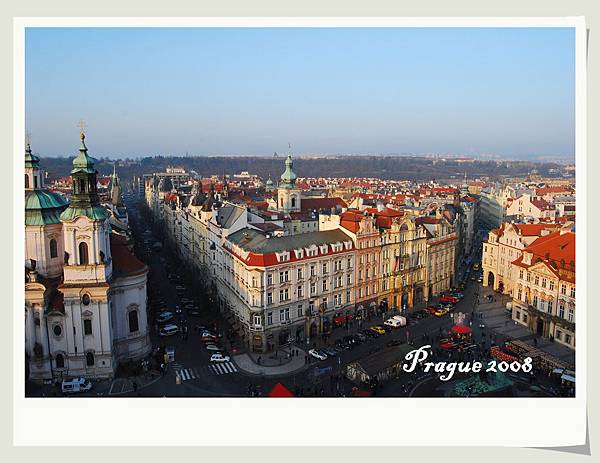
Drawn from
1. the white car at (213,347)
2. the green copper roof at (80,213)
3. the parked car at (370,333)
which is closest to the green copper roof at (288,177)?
the parked car at (370,333)

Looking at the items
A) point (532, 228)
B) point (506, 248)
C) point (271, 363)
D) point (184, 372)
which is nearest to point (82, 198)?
point (184, 372)

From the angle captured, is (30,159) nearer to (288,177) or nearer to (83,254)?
(83,254)

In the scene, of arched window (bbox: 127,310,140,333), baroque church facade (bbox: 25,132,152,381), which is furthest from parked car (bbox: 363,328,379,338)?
baroque church facade (bbox: 25,132,152,381)

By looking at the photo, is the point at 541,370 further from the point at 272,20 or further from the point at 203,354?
the point at 272,20

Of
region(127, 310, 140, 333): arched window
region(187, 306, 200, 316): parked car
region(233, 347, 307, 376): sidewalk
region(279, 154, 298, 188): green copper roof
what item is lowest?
region(233, 347, 307, 376): sidewalk

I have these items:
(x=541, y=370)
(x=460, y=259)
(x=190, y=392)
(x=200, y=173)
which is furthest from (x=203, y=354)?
(x=200, y=173)

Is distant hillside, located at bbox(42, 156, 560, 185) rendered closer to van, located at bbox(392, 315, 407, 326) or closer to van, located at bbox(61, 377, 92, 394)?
van, located at bbox(392, 315, 407, 326)

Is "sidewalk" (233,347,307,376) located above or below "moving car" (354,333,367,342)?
below

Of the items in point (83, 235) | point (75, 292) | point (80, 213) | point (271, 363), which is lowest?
point (271, 363)
